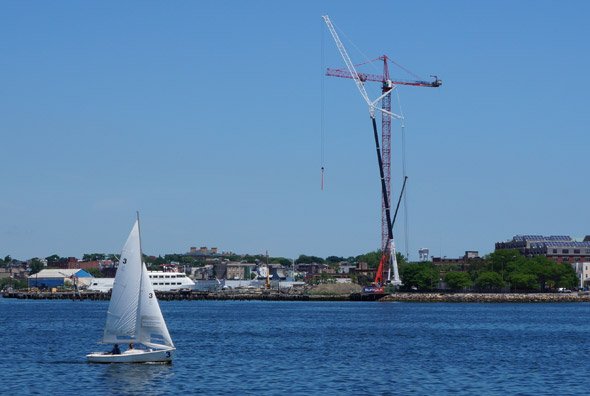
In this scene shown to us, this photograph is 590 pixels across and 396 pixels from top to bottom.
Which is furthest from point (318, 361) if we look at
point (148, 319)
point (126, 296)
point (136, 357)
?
point (126, 296)

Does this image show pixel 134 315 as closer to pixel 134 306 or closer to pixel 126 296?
pixel 134 306

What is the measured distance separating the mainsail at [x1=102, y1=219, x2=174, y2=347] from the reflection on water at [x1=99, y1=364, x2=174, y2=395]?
159cm

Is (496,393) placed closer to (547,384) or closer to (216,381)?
(547,384)

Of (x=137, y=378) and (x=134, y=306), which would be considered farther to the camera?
(x=134, y=306)

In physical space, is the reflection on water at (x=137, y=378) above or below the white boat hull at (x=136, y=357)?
below

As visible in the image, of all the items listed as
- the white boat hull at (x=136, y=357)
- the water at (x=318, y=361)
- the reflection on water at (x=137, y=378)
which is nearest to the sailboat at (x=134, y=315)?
the white boat hull at (x=136, y=357)

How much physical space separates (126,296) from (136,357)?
3.78 meters

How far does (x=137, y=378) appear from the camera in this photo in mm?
60062

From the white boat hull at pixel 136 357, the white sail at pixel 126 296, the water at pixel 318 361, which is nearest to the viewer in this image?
the water at pixel 318 361

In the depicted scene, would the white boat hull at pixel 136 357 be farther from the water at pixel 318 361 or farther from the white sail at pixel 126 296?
the white sail at pixel 126 296

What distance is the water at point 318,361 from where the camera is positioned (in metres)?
57.3

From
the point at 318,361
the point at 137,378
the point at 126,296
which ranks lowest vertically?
the point at 137,378

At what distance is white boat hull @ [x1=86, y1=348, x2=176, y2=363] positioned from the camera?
63875mm

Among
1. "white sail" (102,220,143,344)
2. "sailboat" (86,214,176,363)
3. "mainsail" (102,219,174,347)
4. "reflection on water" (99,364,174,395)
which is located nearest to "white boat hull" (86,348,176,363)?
"sailboat" (86,214,176,363)
